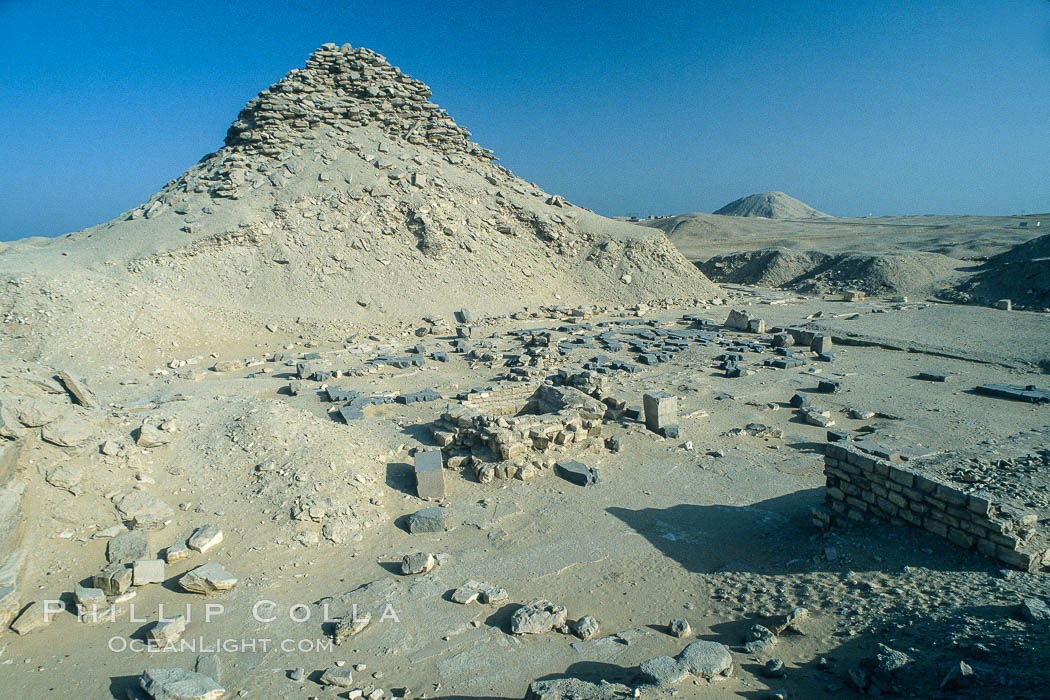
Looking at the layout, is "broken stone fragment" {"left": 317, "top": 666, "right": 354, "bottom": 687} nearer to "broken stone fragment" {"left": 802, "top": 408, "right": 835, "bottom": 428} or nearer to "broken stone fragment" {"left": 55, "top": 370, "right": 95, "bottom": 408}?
"broken stone fragment" {"left": 55, "top": 370, "right": 95, "bottom": 408}

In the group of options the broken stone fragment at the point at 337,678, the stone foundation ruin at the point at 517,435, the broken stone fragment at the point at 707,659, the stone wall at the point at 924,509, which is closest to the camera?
the broken stone fragment at the point at 707,659

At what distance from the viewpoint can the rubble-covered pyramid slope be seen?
1546cm

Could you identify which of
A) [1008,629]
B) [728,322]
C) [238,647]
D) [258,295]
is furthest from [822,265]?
[238,647]

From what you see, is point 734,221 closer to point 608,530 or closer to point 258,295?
point 258,295

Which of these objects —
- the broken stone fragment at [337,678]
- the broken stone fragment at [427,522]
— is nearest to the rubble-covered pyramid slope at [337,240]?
the broken stone fragment at [427,522]

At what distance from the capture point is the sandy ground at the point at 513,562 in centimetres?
409

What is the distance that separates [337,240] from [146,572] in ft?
50.0

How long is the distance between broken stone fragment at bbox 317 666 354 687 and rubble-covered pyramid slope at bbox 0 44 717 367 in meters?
13.1

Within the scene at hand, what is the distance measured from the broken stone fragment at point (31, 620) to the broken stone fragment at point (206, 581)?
38.5 inches

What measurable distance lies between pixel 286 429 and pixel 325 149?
16.5 meters

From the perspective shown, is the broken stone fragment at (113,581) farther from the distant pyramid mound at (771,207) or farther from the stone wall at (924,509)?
the distant pyramid mound at (771,207)

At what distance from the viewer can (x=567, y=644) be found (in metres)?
4.46

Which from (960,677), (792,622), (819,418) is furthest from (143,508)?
(819,418)

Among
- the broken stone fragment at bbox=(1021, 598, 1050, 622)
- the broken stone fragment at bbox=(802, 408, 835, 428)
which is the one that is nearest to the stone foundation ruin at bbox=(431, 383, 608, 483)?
the broken stone fragment at bbox=(802, 408, 835, 428)
